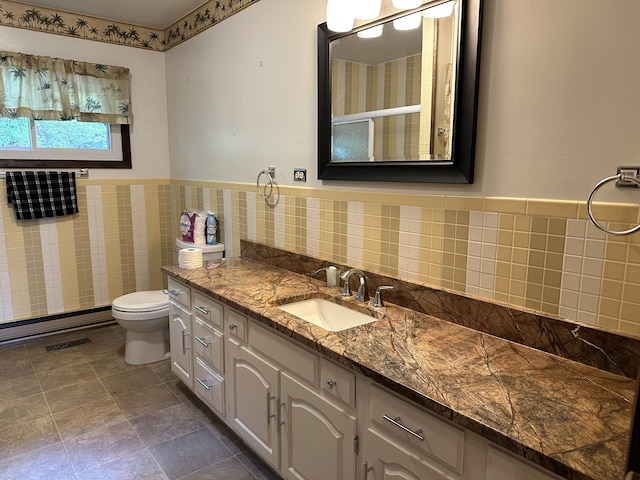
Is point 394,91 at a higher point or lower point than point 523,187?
higher

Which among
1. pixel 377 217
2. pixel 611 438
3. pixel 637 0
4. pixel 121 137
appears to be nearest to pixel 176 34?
pixel 121 137

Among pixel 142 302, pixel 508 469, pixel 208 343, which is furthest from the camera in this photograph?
pixel 142 302

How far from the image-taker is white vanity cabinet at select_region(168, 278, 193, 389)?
8.00ft

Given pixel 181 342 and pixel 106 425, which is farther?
pixel 181 342

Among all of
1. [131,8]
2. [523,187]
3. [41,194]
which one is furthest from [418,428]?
[131,8]

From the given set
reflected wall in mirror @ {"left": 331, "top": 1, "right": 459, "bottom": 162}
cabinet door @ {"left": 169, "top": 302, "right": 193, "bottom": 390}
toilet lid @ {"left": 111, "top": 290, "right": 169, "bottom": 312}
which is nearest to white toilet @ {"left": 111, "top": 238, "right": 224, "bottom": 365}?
toilet lid @ {"left": 111, "top": 290, "right": 169, "bottom": 312}

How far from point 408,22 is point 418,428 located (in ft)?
4.96

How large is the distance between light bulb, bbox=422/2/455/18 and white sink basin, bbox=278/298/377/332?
122 centimetres

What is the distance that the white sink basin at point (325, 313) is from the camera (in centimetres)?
194

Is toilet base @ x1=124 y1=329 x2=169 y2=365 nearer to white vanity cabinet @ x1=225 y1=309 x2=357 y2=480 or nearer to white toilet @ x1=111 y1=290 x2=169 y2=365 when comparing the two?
white toilet @ x1=111 y1=290 x2=169 y2=365

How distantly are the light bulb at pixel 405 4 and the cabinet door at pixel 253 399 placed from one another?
1545 millimetres

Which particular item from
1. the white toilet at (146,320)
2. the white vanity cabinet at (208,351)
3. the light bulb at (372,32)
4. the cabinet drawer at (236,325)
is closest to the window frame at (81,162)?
the white toilet at (146,320)

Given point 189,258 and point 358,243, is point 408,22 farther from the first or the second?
point 189,258

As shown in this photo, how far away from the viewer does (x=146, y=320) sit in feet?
9.68
